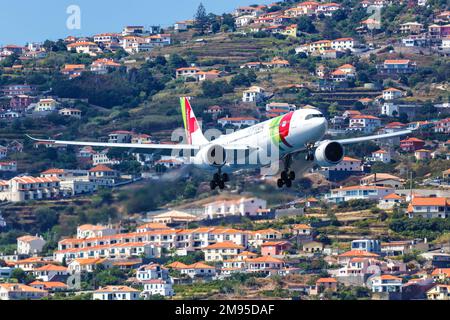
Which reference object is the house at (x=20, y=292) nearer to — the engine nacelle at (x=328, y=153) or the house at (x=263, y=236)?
the house at (x=263, y=236)

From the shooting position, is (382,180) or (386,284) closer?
(386,284)

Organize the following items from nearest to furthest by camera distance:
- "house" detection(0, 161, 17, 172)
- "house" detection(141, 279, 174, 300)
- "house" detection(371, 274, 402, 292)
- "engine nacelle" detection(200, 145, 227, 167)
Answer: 1. "engine nacelle" detection(200, 145, 227, 167)
2. "house" detection(371, 274, 402, 292)
3. "house" detection(141, 279, 174, 300)
4. "house" detection(0, 161, 17, 172)

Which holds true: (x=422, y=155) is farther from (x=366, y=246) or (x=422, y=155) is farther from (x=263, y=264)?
(x=263, y=264)

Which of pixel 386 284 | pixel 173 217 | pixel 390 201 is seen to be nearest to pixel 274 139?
pixel 386 284

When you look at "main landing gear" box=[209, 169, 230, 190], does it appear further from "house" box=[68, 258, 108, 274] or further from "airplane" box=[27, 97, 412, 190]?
"house" box=[68, 258, 108, 274]

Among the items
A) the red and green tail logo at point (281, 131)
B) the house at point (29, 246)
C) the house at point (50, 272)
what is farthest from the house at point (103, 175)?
the red and green tail logo at point (281, 131)

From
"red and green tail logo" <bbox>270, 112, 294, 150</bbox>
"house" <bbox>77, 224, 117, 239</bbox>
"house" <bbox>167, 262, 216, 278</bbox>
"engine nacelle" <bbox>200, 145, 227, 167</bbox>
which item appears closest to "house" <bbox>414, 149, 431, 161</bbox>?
"house" <bbox>77, 224, 117, 239</bbox>
